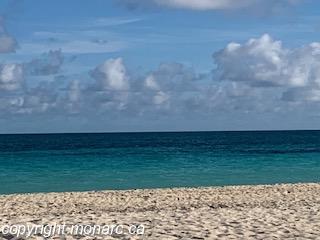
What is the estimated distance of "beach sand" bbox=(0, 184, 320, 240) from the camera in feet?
40.3

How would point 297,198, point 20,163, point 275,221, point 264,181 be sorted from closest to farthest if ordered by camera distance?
1. point 275,221
2. point 297,198
3. point 264,181
4. point 20,163

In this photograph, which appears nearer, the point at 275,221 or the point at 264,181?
the point at 275,221

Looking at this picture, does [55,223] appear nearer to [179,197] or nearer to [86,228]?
[86,228]

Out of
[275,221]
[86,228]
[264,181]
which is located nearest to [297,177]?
[264,181]

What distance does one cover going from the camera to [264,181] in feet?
128

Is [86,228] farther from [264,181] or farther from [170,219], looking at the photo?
[264,181]

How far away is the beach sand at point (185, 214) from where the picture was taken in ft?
40.3

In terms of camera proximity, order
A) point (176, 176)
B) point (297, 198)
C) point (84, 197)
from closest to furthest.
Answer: point (297, 198) → point (84, 197) → point (176, 176)

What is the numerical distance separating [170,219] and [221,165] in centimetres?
4035

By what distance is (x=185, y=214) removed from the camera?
1509 cm

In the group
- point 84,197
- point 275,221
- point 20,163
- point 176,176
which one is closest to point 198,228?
point 275,221

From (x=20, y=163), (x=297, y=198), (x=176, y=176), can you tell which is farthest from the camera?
(x=20, y=163)

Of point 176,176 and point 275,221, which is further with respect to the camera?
point 176,176

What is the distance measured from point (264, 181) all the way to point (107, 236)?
28509 mm
